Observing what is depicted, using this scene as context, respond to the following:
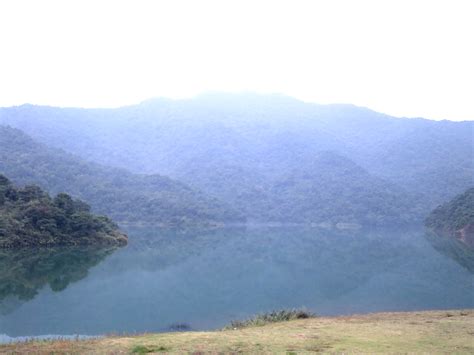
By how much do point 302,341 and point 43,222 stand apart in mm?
38005

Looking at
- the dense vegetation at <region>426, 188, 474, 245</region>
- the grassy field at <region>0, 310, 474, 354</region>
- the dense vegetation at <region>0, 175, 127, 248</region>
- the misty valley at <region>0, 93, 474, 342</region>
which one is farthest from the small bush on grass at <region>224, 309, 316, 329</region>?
the dense vegetation at <region>426, 188, 474, 245</region>

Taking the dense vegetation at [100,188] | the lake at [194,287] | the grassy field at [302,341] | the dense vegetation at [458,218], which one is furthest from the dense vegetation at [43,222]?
the dense vegetation at [458,218]

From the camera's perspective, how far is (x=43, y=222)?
43.2m

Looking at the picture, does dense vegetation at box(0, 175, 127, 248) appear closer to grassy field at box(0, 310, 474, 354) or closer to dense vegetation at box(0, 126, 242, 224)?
grassy field at box(0, 310, 474, 354)

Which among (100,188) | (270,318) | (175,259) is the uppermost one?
(100,188)

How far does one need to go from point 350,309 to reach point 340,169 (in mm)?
138932

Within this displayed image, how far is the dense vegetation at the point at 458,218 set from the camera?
72331 mm

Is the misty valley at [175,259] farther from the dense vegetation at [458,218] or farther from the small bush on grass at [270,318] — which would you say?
the small bush on grass at [270,318]

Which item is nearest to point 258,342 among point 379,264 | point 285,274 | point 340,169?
point 285,274

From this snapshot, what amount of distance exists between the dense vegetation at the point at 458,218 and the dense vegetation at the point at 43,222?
162 feet

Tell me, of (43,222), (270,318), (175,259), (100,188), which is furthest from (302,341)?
(100,188)

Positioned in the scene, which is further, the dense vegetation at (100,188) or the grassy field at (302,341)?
the dense vegetation at (100,188)

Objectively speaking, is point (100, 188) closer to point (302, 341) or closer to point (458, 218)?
point (458, 218)

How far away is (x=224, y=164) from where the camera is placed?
173 meters
